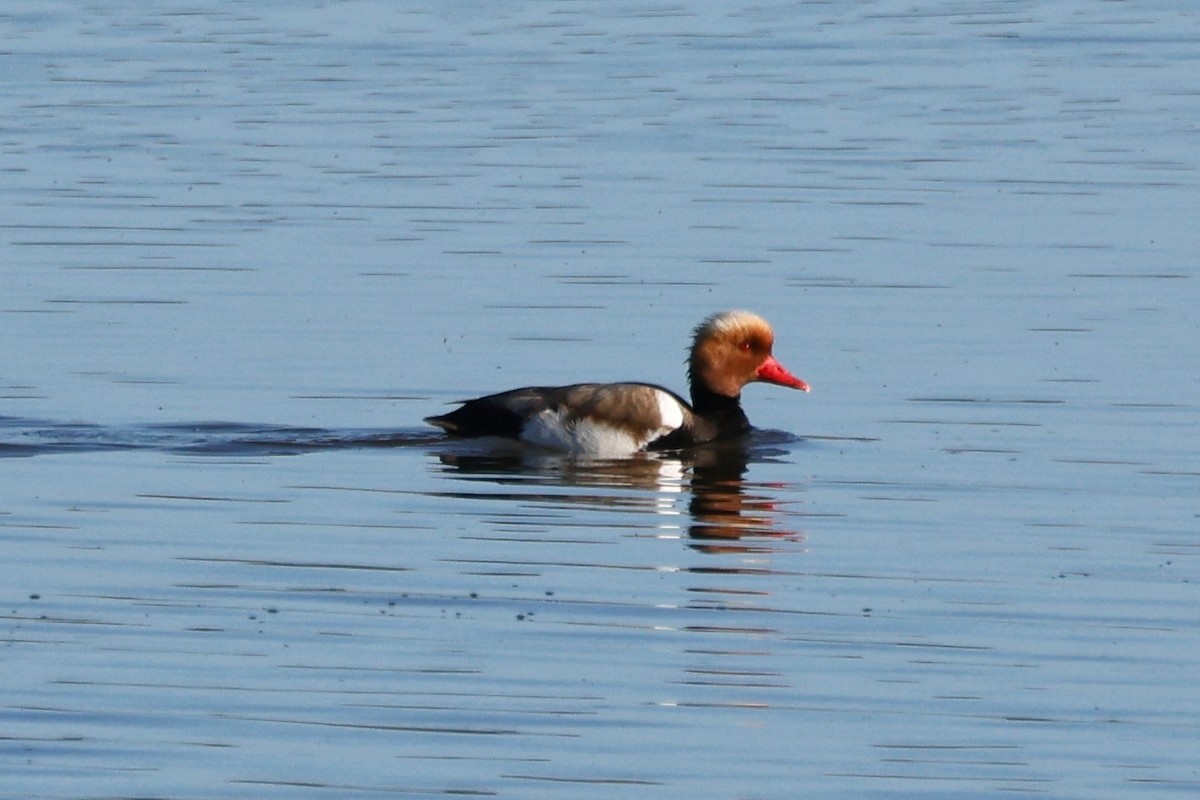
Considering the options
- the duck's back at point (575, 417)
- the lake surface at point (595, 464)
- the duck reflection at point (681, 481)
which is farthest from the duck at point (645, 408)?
the lake surface at point (595, 464)

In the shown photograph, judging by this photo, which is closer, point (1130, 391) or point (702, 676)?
point (702, 676)

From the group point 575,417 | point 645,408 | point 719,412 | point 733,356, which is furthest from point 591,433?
point 733,356

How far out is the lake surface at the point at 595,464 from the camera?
29.0ft

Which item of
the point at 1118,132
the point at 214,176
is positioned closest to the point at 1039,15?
the point at 1118,132

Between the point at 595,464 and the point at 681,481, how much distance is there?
0.71 m

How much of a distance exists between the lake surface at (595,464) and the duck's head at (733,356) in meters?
0.43

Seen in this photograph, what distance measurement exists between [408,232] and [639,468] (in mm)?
7080

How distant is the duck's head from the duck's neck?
0.08ft

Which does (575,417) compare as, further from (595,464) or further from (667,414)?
(667,414)

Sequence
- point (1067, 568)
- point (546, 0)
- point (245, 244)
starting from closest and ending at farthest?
point (1067, 568)
point (245, 244)
point (546, 0)

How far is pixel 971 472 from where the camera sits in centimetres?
1403

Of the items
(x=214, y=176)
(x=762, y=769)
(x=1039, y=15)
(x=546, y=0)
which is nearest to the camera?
(x=762, y=769)

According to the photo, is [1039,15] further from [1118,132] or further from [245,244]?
[245,244]

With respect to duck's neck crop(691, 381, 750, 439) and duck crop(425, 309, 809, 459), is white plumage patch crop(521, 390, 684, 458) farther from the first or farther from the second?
duck's neck crop(691, 381, 750, 439)
